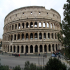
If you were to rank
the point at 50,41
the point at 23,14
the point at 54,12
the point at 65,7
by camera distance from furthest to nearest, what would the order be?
the point at 54,12 < the point at 23,14 < the point at 50,41 < the point at 65,7

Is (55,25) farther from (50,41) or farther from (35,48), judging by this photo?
(35,48)

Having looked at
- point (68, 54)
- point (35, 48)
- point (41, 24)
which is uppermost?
point (41, 24)

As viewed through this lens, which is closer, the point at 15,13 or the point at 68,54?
the point at 68,54

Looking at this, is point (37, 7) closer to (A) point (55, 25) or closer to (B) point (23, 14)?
(B) point (23, 14)

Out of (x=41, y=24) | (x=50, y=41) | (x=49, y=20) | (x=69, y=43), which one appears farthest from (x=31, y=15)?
(x=69, y=43)

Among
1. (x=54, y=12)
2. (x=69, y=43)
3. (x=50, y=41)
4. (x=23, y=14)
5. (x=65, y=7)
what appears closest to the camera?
(x=69, y=43)

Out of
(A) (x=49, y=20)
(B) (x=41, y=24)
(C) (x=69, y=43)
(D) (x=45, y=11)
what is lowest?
(C) (x=69, y=43)

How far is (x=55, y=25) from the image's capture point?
27.5 metres

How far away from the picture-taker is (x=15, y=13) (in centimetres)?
2747

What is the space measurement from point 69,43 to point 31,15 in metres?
21.4

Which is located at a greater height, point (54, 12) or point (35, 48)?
point (54, 12)

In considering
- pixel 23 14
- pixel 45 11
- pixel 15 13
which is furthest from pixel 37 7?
pixel 15 13

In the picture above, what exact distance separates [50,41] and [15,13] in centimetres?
1838

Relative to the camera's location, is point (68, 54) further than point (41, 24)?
No
